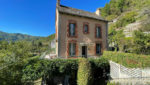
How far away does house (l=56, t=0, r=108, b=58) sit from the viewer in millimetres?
10422

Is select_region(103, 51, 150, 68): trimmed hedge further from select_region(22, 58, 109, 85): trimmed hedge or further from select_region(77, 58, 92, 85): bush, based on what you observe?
select_region(77, 58, 92, 85): bush

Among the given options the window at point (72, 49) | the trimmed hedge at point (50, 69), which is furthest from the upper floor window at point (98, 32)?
the trimmed hedge at point (50, 69)

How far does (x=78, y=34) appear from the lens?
11.5 meters

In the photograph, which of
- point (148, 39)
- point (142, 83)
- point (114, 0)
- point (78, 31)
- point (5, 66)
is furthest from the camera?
point (114, 0)

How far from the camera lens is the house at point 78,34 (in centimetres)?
1042

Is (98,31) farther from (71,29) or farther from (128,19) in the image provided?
(128,19)

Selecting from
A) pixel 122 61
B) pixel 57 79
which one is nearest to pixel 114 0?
pixel 122 61

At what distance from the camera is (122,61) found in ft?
24.1

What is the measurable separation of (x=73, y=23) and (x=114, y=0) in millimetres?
47049

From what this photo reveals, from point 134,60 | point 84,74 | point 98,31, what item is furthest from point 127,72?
point 98,31

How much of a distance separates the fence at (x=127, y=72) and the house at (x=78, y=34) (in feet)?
16.1

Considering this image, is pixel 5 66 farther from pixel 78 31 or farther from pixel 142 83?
pixel 142 83

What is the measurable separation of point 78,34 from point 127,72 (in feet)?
24.8

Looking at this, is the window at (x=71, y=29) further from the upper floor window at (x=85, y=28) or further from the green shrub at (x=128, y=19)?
the green shrub at (x=128, y=19)
